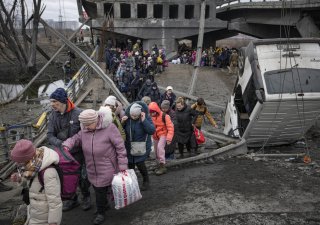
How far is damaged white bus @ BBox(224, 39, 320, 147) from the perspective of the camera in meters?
9.00

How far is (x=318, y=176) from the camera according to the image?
7.13m

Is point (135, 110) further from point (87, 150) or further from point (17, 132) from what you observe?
point (17, 132)

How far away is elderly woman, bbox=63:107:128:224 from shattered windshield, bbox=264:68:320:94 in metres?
5.31

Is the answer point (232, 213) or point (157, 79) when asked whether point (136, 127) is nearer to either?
point (232, 213)

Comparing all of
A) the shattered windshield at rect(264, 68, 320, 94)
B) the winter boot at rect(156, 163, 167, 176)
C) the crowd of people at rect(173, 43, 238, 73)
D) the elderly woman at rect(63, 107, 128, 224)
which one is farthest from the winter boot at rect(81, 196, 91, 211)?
the crowd of people at rect(173, 43, 238, 73)

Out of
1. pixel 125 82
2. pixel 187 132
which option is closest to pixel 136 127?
pixel 187 132

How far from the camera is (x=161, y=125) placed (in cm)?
720

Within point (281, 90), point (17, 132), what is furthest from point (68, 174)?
point (17, 132)

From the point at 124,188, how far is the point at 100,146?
2.16ft

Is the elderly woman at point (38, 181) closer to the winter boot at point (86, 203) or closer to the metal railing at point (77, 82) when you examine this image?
the winter boot at point (86, 203)

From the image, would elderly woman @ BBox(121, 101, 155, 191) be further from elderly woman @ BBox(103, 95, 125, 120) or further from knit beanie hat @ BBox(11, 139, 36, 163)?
knit beanie hat @ BBox(11, 139, 36, 163)

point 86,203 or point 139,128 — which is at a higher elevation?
point 139,128

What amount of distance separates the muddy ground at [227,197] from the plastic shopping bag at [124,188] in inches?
19.8

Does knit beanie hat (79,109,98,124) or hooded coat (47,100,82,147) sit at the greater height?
knit beanie hat (79,109,98,124)
